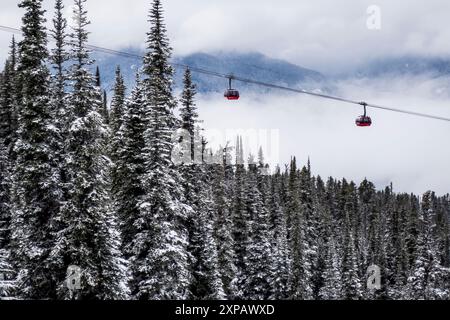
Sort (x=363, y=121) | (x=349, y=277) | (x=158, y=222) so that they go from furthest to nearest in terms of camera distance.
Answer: (x=349, y=277) → (x=158, y=222) → (x=363, y=121)

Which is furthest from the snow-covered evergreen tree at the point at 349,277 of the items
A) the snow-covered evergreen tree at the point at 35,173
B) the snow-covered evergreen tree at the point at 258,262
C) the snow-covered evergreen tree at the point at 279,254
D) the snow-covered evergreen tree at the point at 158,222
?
the snow-covered evergreen tree at the point at 35,173

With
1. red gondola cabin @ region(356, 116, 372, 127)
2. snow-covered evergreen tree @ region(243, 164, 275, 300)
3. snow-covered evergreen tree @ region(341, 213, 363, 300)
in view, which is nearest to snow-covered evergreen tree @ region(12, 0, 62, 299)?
red gondola cabin @ region(356, 116, 372, 127)

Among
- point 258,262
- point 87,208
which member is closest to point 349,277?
point 258,262

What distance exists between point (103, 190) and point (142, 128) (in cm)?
635

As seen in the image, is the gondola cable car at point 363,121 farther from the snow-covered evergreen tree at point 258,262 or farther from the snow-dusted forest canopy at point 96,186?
the snow-covered evergreen tree at point 258,262

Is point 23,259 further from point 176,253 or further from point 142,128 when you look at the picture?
point 142,128

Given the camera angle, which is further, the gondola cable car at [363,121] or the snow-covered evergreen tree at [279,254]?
the snow-covered evergreen tree at [279,254]

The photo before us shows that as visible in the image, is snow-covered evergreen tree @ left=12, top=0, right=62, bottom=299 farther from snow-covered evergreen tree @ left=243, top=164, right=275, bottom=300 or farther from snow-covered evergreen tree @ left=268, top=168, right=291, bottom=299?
snow-covered evergreen tree @ left=268, top=168, right=291, bottom=299

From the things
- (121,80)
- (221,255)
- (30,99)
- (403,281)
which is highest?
(121,80)

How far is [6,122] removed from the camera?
193 feet

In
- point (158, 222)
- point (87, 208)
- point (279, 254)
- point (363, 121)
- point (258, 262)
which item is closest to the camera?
point (87, 208)

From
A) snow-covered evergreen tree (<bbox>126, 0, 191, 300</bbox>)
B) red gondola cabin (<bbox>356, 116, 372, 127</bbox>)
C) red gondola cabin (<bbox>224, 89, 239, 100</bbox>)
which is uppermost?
red gondola cabin (<bbox>224, 89, 239, 100</bbox>)

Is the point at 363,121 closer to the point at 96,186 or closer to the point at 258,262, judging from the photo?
the point at 96,186
